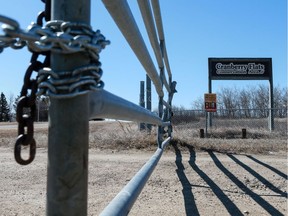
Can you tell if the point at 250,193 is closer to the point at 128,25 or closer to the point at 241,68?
the point at 128,25

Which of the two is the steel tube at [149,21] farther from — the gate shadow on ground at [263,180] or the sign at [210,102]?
the sign at [210,102]

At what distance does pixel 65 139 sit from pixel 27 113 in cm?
10

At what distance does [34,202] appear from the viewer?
4043 mm

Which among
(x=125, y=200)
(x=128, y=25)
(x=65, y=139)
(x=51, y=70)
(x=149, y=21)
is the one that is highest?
(x=149, y=21)

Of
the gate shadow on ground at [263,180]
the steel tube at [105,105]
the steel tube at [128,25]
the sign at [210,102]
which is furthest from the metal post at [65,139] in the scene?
the sign at [210,102]

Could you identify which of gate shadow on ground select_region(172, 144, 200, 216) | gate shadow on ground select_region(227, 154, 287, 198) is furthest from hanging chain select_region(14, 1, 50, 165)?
gate shadow on ground select_region(227, 154, 287, 198)

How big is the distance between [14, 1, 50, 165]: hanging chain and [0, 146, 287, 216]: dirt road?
300 cm

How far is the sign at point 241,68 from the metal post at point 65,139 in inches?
720

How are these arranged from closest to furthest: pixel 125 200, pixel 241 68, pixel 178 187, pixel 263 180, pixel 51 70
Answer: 1. pixel 51 70
2. pixel 125 200
3. pixel 178 187
4. pixel 263 180
5. pixel 241 68

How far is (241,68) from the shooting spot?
1934 centimetres

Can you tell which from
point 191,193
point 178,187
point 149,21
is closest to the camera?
point 149,21

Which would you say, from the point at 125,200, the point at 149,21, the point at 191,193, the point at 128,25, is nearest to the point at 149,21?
the point at 149,21

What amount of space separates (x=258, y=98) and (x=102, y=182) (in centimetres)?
3885

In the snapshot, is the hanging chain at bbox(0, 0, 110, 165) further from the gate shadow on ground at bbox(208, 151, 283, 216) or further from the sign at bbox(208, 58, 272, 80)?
the sign at bbox(208, 58, 272, 80)
